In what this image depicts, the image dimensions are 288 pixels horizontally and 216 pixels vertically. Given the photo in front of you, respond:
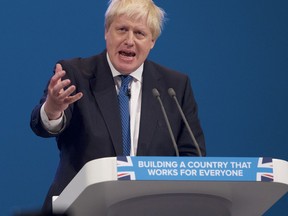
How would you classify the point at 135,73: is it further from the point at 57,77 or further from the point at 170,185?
the point at 170,185

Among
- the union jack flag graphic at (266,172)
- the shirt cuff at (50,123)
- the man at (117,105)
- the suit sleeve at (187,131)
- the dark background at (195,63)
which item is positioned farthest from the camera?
the dark background at (195,63)

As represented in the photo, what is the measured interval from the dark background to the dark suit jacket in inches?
29.7

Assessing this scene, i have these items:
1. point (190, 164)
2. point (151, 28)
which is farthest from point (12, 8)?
point (190, 164)

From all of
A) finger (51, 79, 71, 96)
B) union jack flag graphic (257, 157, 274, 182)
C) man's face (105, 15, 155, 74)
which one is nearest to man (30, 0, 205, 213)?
man's face (105, 15, 155, 74)

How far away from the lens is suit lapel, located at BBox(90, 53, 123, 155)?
109 inches

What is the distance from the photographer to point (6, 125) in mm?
3664

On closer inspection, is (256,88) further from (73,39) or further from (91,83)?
(91,83)

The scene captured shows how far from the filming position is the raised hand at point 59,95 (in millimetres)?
2357

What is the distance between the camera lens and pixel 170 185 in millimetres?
2090

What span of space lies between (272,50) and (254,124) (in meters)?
0.41

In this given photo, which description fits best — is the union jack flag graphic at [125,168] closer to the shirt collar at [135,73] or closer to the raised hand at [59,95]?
the raised hand at [59,95]

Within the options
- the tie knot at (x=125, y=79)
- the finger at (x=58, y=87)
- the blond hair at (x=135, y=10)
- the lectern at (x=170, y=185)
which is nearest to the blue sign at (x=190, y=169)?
the lectern at (x=170, y=185)

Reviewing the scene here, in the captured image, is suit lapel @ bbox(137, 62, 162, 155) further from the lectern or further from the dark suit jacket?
the lectern

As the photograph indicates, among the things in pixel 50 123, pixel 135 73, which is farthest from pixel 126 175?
pixel 135 73
